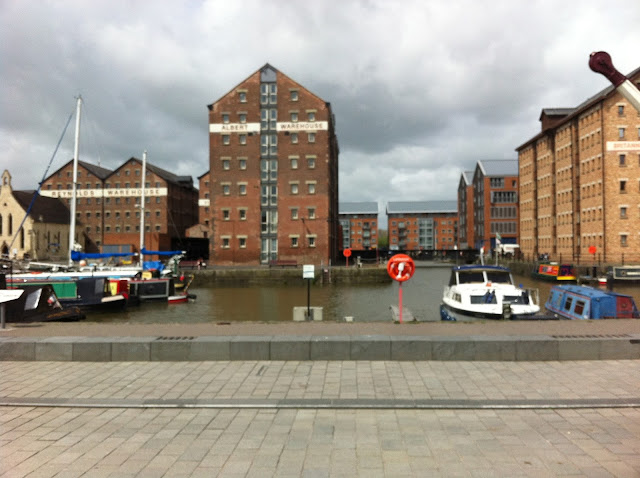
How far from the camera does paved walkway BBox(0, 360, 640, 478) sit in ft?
17.7

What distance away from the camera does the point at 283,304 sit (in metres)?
39.5

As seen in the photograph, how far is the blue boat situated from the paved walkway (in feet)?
31.7

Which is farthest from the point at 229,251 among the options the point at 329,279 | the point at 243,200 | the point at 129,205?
the point at 129,205

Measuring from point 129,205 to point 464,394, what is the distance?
9067 centimetres

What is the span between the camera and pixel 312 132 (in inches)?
2606

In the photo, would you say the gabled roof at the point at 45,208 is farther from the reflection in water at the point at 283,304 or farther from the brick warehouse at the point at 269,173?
the reflection in water at the point at 283,304

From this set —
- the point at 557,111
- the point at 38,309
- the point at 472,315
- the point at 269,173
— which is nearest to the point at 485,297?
the point at 472,315

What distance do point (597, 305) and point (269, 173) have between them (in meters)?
53.6

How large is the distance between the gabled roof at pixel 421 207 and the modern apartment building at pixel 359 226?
804 cm

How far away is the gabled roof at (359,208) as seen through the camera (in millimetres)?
163625

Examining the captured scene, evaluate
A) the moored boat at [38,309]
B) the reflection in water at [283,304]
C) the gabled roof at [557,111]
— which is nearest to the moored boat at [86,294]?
the reflection in water at [283,304]

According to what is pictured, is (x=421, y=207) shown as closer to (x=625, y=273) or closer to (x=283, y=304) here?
(x=625, y=273)

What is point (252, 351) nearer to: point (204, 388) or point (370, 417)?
point (204, 388)

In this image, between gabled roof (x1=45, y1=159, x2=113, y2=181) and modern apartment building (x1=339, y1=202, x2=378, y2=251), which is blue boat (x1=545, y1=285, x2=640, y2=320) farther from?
modern apartment building (x1=339, y1=202, x2=378, y2=251)
